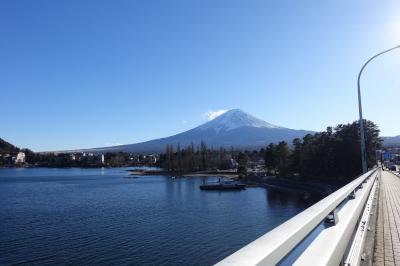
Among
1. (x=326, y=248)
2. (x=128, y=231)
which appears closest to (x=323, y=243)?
(x=326, y=248)

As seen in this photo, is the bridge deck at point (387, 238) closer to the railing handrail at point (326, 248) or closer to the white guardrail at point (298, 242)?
the white guardrail at point (298, 242)

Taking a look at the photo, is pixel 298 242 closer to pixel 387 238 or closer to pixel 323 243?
pixel 323 243

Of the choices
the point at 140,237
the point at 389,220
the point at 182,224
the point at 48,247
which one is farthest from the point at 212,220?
the point at 389,220

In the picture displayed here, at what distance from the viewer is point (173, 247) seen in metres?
24.9

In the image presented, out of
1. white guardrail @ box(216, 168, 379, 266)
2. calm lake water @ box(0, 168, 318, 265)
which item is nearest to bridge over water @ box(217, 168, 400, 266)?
white guardrail @ box(216, 168, 379, 266)

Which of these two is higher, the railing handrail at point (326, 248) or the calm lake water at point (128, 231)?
the railing handrail at point (326, 248)

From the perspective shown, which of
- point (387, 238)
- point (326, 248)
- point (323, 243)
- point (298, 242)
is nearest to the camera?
point (298, 242)

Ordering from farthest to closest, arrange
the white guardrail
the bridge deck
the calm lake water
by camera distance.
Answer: the calm lake water < the bridge deck < the white guardrail

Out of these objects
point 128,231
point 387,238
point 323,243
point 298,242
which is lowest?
point 128,231

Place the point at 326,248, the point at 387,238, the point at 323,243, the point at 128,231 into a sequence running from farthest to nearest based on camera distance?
1. the point at 128,231
2. the point at 387,238
3. the point at 323,243
4. the point at 326,248

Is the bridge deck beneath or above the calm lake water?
above

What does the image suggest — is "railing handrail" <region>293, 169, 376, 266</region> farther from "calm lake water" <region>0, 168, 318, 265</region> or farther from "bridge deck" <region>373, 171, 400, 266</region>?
"calm lake water" <region>0, 168, 318, 265</region>

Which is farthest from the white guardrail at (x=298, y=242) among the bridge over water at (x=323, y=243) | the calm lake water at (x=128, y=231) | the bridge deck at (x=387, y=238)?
the calm lake water at (x=128, y=231)

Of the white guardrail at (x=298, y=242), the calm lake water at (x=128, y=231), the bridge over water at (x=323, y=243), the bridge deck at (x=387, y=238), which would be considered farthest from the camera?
the calm lake water at (x=128, y=231)
